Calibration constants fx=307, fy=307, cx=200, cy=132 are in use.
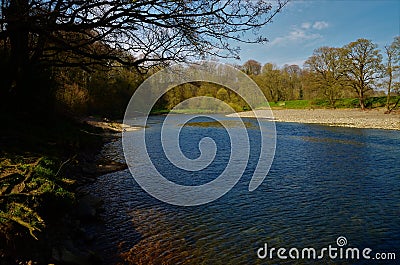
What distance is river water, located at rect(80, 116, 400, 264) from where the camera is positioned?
575 cm

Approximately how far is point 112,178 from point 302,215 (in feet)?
22.0

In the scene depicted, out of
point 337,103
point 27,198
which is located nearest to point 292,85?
point 337,103

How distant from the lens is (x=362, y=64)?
128 ft

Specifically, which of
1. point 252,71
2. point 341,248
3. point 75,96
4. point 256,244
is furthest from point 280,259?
point 252,71

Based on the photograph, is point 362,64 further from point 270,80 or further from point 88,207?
point 88,207

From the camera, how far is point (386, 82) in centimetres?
3647

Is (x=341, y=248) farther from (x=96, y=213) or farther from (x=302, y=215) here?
(x=96, y=213)

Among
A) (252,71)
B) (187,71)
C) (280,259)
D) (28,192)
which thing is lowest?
(280,259)

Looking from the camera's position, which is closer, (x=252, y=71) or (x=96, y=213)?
(x=96, y=213)

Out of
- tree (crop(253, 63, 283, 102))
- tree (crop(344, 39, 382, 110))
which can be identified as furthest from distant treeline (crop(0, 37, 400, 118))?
tree (crop(253, 63, 283, 102))

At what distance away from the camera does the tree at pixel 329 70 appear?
41.6 metres

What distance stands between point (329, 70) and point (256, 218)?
42145mm

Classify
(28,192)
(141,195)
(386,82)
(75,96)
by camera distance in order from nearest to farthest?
(28,192), (141,195), (75,96), (386,82)

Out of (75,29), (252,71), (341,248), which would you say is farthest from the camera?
(252,71)
